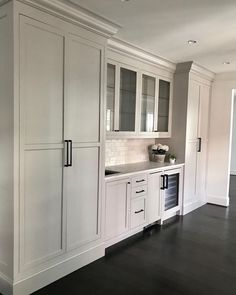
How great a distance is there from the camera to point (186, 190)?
4945 millimetres

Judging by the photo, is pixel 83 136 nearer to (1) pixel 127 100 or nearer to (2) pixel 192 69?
(1) pixel 127 100

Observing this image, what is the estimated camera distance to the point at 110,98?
3.69 meters

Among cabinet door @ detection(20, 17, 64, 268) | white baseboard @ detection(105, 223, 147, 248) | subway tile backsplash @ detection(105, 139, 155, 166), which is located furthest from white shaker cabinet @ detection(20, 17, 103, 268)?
subway tile backsplash @ detection(105, 139, 155, 166)

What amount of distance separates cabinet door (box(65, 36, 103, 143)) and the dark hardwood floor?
4.48 ft

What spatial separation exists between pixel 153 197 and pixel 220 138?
2.22 metres

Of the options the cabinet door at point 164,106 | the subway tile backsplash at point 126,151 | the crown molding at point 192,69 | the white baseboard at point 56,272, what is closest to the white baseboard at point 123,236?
the white baseboard at point 56,272

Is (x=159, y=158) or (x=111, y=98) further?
(x=159, y=158)

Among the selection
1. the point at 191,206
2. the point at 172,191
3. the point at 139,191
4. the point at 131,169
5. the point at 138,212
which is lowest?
the point at 191,206

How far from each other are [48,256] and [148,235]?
5.48 feet

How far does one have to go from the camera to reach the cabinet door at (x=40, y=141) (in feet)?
7.67

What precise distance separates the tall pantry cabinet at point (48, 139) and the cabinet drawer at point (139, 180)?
72 centimetres

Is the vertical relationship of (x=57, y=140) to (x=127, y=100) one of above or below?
below

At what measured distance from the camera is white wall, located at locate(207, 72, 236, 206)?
211 inches

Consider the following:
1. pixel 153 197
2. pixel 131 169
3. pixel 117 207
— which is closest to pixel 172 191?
A: pixel 153 197
